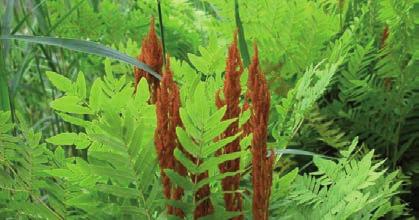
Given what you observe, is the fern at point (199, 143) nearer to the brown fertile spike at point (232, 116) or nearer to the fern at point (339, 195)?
the brown fertile spike at point (232, 116)

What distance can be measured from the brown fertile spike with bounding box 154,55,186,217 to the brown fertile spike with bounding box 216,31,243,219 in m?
0.07

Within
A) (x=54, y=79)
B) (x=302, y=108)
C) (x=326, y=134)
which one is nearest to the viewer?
(x=54, y=79)

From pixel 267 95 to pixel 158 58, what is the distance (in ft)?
0.95

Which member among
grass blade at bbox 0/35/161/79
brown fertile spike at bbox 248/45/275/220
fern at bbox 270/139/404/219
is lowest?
fern at bbox 270/139/404/219

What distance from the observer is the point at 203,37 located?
2422 millimetres

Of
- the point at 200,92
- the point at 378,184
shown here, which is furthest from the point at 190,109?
the point at 378,184

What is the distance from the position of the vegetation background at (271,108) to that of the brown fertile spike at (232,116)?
0.02m

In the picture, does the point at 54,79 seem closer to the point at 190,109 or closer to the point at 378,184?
the point at 190,109

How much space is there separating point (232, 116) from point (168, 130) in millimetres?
112

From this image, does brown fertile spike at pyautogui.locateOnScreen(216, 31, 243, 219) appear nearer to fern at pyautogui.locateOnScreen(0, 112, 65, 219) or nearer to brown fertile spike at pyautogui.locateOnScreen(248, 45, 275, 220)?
brown fertile spike at pyautogui.locateOnScreen(248, 45, 275, 220)

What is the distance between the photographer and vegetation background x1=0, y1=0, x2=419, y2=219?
121 centimetres

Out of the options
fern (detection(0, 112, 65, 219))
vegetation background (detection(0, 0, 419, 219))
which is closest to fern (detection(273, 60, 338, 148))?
vegetation background (detection(0, 0, 419, 219))

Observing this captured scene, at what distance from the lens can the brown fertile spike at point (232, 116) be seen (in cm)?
114

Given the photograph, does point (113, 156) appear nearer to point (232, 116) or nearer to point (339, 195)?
point (232, 116)
